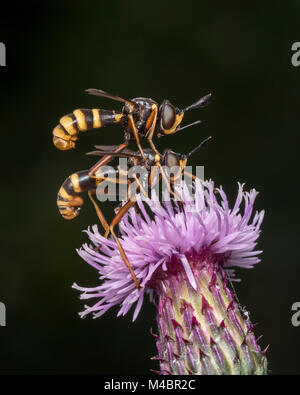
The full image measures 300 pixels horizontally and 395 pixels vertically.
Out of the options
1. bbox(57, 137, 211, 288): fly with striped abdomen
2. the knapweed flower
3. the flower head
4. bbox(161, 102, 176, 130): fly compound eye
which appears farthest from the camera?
bbox(161, 102, 176, 130): fly compound eye

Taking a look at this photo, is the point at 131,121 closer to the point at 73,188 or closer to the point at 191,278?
the point at 73,188

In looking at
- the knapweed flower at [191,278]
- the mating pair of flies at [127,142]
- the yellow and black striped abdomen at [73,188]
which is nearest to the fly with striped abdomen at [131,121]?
the mating pair of flies at [127,142]

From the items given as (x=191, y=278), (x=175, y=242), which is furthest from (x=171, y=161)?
(x=191, y=278)

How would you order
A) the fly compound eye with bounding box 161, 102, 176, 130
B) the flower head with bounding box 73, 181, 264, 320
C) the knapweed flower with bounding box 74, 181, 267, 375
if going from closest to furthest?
the knapweed flower with bounding box 74, 181, 267, 375 < the flower head with bounding box 73, 181, 264, 320 < the fly compound eye with bounding box 161, 102, 176, 130

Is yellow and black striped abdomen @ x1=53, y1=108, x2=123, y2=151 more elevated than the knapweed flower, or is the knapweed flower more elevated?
yellow and black striped abdomen @ x1=53, y1=108, x2=123, y2=151

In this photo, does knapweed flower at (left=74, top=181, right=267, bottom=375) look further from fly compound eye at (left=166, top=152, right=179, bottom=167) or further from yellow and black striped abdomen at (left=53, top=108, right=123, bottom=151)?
yellow and black striped abdomen at (left=53, top=108, right=123, bottom=151)

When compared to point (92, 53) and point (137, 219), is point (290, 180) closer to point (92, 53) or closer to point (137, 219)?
point (92, 53)

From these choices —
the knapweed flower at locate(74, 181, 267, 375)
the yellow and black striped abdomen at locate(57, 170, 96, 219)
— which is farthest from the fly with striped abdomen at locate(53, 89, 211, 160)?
the knapweed flower at locate(74, 181, 267, 375)
